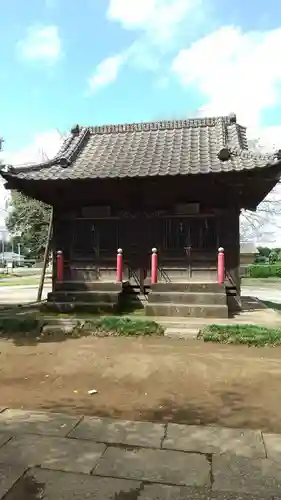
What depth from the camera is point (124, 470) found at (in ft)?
11.1

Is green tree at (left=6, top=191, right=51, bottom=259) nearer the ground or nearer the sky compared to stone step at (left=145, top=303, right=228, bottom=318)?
nearer the sky

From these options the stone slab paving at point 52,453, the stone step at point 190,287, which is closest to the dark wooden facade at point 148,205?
the stone step at point 190,287

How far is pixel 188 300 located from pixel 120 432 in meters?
7.58

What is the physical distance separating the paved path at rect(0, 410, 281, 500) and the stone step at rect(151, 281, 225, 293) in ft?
24.6

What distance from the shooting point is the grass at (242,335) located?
28.8 feet

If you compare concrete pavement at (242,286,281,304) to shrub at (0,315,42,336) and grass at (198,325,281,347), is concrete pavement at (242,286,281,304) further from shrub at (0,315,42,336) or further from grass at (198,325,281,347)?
shrub at (0,315,42,336)

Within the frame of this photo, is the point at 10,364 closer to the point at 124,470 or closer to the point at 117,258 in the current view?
the point at 124,470

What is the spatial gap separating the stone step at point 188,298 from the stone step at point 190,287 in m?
0.15

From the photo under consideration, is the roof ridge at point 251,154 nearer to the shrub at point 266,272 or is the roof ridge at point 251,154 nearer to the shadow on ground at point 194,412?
the shadow on ground at point 194,412

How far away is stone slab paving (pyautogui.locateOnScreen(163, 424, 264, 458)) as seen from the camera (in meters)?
3.81

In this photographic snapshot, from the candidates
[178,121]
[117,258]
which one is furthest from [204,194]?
[178,121]

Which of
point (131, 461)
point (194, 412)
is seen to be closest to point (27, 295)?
point (194, 412)

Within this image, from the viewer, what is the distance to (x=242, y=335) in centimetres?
902

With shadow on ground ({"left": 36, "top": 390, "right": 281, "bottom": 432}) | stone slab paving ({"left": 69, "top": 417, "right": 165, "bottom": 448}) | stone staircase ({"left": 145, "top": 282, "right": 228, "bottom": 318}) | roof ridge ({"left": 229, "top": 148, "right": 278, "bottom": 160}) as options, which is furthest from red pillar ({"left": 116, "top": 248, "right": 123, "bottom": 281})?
stone slab paving ({"left": 69, "top": 417, "right": 165, "bottom": 448})
